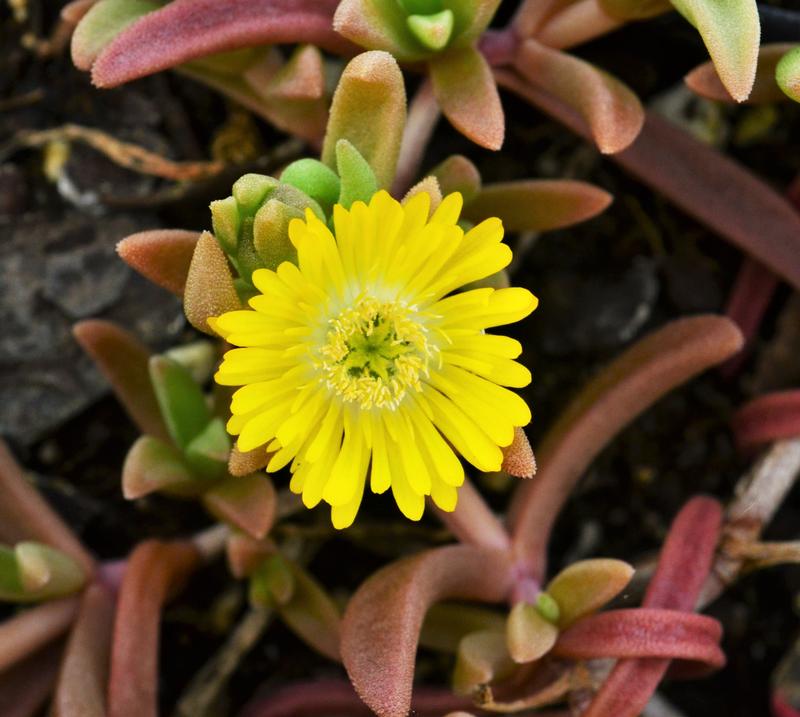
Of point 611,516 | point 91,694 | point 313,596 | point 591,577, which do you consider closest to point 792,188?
point 611,516

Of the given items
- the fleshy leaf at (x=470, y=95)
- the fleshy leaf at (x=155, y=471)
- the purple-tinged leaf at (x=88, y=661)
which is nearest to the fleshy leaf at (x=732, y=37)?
the fleshy leaf at (x=470, y=95)

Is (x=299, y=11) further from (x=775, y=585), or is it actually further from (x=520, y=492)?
(x=775, y=585)

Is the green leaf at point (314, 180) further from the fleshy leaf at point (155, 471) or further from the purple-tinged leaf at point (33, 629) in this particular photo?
the purple-tinged leaf at point (33, 629)

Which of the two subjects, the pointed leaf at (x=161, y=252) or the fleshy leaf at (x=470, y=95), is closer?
the pointed leaf at (x=161, y=252)

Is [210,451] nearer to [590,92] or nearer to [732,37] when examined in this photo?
[590,92]

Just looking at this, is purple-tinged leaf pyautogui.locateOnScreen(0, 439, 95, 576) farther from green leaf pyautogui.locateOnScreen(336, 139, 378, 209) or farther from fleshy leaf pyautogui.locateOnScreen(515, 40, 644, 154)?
fleshy leaf pyautogui.locateOnScreen(515, 40, 644, 154)

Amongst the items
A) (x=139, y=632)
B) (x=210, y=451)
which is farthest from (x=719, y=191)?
(x=139, y=632)
